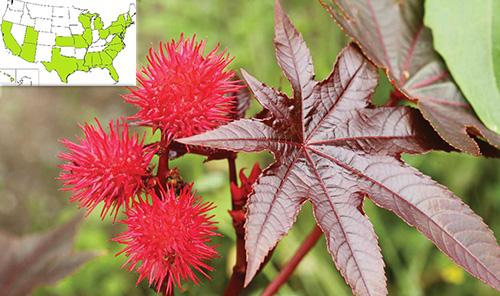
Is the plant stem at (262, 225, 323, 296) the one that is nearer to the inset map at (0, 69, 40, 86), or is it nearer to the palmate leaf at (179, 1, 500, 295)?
the palmate leaf at (179, 1, 500, 295)

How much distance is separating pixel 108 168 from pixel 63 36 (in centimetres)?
26

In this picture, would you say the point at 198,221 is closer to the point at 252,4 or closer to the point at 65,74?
the point at 65,74

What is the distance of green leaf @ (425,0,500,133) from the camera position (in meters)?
1.04

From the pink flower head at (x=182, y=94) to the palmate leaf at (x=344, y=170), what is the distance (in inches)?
1.9

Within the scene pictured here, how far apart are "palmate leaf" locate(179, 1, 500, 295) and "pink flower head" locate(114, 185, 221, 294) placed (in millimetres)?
97

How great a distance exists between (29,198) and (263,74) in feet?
3.40

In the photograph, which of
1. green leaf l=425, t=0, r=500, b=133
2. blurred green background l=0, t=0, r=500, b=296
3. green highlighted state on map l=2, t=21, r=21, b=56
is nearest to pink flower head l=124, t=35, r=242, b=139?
green highlighted state on map l=2, t=21, r=21, b=56

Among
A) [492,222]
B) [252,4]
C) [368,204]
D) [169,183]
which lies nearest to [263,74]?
[252,4]

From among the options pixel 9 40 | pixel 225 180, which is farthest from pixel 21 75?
pixel 225 180

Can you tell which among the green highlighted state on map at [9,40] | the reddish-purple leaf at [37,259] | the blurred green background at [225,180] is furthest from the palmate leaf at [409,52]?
the blurred green background at [225,180]

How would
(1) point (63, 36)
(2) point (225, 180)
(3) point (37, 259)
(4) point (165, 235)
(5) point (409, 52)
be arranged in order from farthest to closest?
1. (2) point (225, 180)
2. (3) point (37, 259)
3. (5) point (409, 52)
4. (1) point (63, 36)
5. (4) point (165, 235)

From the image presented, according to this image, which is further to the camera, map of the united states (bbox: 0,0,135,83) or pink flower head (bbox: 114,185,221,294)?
map of the united states (bbox: 0,0,135,83)

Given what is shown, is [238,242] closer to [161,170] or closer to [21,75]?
[161,170]

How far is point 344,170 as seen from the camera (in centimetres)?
94
